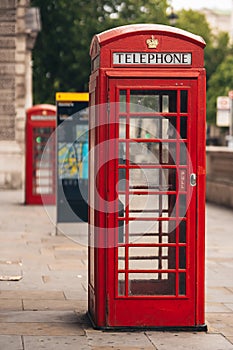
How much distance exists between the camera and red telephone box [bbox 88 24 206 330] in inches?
301

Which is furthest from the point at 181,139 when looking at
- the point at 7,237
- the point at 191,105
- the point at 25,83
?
the point at 25,83

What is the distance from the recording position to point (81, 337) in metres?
7.48

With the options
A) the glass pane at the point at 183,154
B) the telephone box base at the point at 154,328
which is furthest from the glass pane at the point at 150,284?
the glass pane at the point at 183,154

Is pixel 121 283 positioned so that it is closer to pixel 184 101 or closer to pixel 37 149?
pixel 184 101

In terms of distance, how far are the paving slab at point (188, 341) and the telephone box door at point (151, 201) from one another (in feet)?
0.58

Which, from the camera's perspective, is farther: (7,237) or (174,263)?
(7,237)

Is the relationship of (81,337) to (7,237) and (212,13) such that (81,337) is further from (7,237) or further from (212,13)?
(212,13)

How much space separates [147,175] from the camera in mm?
7793

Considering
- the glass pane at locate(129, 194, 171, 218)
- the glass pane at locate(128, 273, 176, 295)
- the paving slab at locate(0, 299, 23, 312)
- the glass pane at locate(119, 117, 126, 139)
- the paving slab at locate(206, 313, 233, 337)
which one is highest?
the glass pane at locate(119, 117, 126, 139)

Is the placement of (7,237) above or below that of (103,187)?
below

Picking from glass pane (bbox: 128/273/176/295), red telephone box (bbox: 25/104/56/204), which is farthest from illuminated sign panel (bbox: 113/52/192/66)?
red telephone box (bbox: 25/104/56/204)

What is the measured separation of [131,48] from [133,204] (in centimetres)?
114

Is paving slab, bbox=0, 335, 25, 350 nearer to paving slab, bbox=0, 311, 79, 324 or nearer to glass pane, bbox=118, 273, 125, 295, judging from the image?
paving slab, bbox=0, 311, 79, 324

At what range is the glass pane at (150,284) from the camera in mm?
7762
